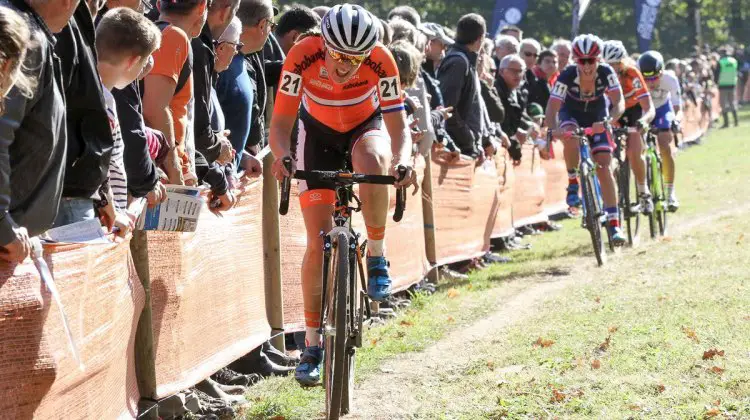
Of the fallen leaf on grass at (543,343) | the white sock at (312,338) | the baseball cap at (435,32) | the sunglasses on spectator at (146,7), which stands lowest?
the fallen leaf on grass at (543,343)

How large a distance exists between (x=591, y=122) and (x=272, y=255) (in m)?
6.21

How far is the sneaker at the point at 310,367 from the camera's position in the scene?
6844mm

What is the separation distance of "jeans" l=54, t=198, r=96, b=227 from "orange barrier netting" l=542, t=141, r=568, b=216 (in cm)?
1349

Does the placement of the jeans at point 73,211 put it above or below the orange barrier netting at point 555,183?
above

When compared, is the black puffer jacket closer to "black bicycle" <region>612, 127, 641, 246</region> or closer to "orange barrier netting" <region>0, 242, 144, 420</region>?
"orange barrier netting" <region>0, 242, 144, 420</region>

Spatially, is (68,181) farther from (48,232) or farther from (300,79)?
(300,79)

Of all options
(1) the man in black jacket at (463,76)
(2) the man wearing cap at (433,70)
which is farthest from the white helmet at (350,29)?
(1) the man in black jacket at (463,76)

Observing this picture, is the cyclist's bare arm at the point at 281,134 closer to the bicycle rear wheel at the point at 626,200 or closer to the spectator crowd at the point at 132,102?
the spectator crowd at the point at 132,102

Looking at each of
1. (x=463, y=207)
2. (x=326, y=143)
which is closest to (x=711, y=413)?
(x=326, y=143)

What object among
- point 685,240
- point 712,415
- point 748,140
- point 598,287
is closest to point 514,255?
point 685,240

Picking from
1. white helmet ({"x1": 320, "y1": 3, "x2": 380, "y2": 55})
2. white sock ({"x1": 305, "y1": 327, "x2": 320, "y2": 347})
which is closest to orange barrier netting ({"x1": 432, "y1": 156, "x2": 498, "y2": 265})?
white sock ({"x1": 305, "y1": 327, "x2": 320, "y2": 347})

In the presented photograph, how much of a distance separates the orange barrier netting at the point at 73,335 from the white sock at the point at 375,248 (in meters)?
1.55

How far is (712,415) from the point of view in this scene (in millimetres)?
6430

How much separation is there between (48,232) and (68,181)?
0.26 m
